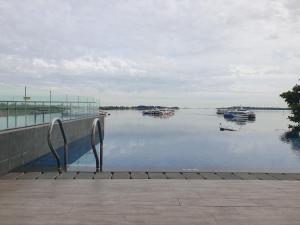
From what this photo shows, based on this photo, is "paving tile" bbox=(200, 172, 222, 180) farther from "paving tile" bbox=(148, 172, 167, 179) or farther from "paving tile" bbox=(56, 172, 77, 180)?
"paving tile" bbox=(56, 172, 77, 180)

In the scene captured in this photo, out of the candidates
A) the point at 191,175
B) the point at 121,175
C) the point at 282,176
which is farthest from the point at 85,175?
the point at 282,176

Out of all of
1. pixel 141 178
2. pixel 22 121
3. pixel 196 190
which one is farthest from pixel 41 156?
pixel 196 190

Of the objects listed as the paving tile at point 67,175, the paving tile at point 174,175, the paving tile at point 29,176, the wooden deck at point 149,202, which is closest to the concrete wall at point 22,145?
the paving tile at point 29,176

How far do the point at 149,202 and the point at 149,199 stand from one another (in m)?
0.19

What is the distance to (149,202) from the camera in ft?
19.7

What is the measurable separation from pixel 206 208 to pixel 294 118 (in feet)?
131

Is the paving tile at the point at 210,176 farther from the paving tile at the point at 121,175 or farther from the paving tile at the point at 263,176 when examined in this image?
the paving tile at the point at 121,175

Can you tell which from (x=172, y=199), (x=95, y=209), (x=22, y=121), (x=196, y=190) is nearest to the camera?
(x=95, y=209)

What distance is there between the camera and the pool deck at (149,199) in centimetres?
516

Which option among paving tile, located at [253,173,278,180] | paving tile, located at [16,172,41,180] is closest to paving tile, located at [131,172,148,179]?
paving tile, located at [16,172,41,180]

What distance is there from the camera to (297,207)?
19.1 ft

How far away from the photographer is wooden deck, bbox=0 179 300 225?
16.8 feet

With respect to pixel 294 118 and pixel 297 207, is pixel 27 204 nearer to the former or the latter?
pixel 297 207

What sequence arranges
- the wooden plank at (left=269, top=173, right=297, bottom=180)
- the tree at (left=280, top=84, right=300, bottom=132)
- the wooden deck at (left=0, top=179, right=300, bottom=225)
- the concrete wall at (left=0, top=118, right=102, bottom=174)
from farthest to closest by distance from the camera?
the tree at (left=280, top=84, right=300, bottom=132) < the concrete wall at (left=0, top=118, right=102, bottom=174) < the wooden plank at (left=269, top=173, right=297, bottom=180) < the wooden deck at (left=0, top=179, right=300, bottom=225)
